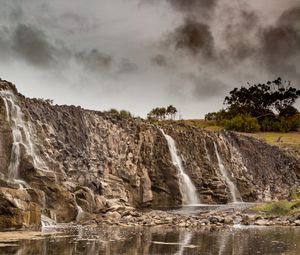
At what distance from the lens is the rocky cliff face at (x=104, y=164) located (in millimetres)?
42312

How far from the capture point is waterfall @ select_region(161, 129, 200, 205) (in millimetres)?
72838

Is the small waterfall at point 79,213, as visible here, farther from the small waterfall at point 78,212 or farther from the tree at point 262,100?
the tree at point 262,100

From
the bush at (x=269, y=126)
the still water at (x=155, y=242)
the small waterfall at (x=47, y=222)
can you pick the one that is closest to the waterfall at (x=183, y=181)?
the small waterfall at (x=47, y=222)

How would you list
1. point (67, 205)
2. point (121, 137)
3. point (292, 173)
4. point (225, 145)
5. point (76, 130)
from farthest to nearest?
1. point (292, 173)
2. point (225, 145)
3. point (121, 137)
4. point (76, 130)
5. point (67, 205)

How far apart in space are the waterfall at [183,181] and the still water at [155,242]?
37016 millimetres

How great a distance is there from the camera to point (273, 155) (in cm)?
10325

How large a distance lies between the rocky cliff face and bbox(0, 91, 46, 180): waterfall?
14 cm

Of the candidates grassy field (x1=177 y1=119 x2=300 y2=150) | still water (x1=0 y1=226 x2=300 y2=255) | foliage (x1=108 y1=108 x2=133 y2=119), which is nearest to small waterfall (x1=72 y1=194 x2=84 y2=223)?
still water (x1=0 y1=226 x2=300 y2=255)

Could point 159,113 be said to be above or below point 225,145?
above

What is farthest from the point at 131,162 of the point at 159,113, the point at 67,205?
the point at 159,113

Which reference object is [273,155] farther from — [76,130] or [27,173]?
[27,173]

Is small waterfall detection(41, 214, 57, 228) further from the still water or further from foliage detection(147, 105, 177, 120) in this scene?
foliage detection(147, 105, 177, 120)

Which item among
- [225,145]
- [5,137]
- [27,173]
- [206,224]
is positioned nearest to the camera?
[206,224]

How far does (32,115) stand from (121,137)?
15986 mm
